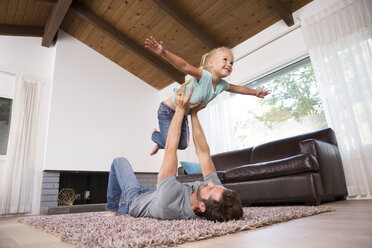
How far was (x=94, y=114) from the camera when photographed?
5.21 m

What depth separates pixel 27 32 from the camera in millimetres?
4832

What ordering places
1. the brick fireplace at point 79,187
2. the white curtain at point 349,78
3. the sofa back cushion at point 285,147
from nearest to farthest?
the white curtain at point 349,78, the sofa back cushion at point 285,147, the brick fireplace at point 79,187

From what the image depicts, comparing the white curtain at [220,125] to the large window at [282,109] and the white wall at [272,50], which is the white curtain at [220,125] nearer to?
the large window at [282,109]

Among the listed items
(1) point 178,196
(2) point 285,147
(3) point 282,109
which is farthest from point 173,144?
(3) point 282,109

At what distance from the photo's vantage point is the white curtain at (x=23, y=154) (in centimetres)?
405

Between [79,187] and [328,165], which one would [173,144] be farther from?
[79,187]

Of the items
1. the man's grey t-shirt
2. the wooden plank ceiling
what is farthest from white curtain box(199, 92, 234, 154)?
the man's grey t-shirt

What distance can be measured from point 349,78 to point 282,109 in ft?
3.89

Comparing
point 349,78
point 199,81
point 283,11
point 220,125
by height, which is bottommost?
point 199,81

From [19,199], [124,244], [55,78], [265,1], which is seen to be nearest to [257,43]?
[265,1]

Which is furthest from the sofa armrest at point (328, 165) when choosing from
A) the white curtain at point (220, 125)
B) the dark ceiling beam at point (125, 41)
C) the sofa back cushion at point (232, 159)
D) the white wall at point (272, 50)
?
the dark ceiling beam at point (125, 41)

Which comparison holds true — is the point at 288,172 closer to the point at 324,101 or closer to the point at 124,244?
the point at 324,101

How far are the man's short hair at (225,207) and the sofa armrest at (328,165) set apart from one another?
1557 mm

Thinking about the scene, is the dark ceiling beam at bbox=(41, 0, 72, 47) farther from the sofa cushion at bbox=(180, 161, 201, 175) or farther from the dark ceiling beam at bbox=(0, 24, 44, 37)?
the sofa cushion at bbox=(180, 161, 201, 175)
